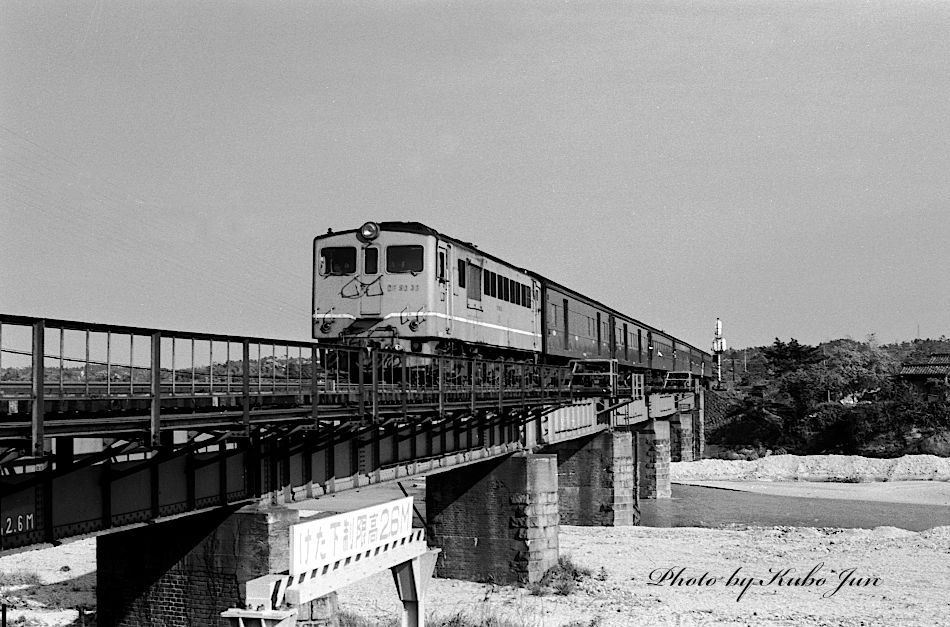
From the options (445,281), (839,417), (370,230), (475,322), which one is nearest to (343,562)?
(445,281)

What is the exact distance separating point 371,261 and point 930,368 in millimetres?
92523

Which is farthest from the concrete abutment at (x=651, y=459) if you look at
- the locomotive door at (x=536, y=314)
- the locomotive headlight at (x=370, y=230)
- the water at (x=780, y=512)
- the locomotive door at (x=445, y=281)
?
the locomotive headlight at (x=370, y=230)

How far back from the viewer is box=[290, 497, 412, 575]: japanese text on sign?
460 inches

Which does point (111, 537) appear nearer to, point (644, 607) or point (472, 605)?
point (472, 605)

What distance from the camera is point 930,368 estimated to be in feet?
346

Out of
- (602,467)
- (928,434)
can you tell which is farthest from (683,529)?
(928,434)

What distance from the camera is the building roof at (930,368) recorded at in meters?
104

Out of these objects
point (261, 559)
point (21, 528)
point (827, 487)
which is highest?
point (21, 528)

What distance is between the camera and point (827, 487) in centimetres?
7369

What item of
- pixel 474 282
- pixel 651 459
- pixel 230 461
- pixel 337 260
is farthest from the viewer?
pixel 651 459

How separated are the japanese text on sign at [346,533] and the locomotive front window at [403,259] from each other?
1384 cm

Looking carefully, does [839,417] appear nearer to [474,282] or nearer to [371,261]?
[474,282]

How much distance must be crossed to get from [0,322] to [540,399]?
2147cm

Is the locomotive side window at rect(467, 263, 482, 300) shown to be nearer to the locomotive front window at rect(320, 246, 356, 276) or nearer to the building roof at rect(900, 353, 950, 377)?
the locomotive front window at rect(320, 246, 356, 276)
